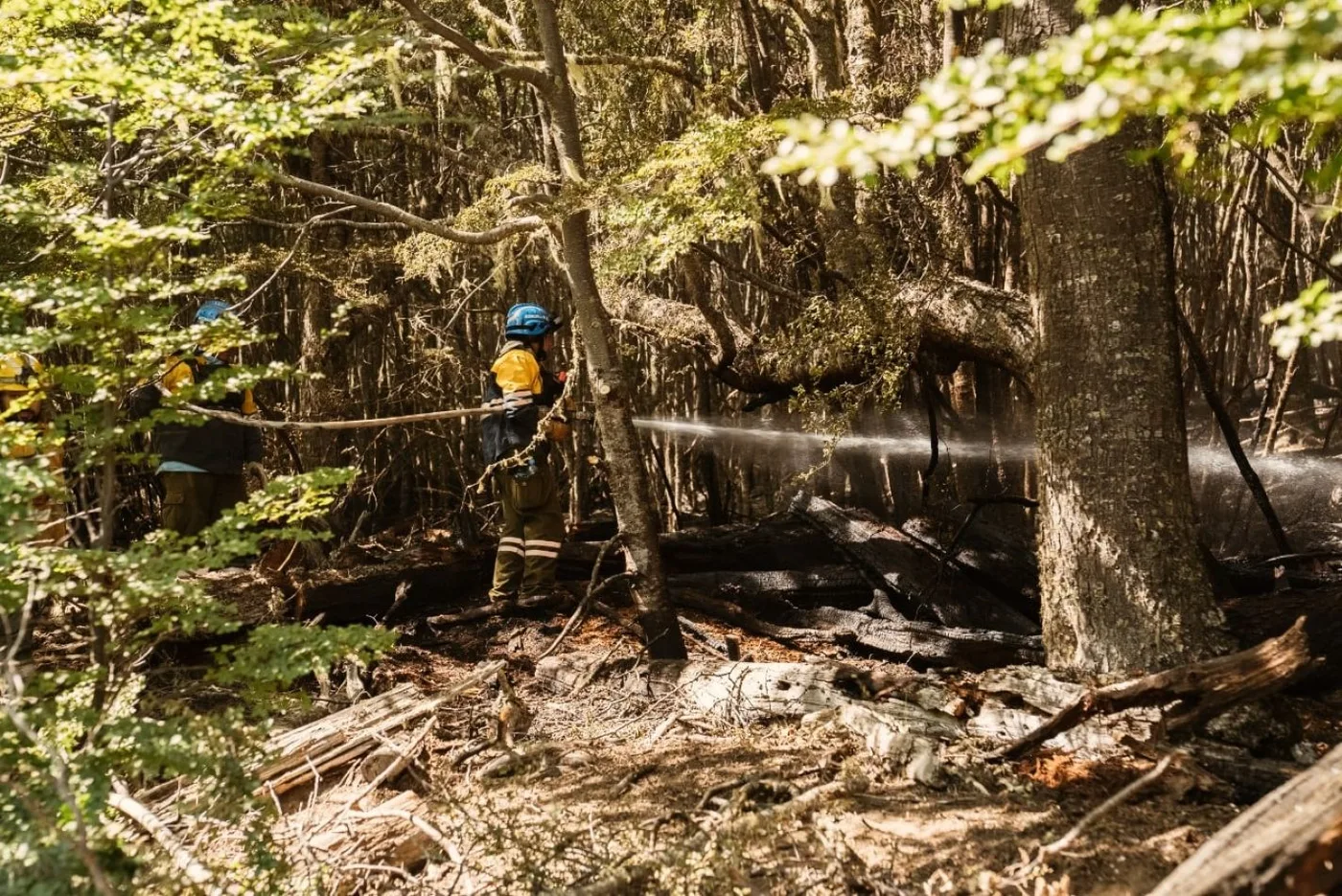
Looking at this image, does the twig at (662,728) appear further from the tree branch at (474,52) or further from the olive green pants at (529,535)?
the tree branch at (474,52)

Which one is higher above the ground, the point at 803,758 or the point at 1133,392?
the point at 1133,392

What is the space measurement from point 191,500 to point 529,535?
7.02 feet

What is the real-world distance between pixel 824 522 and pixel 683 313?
192 cm

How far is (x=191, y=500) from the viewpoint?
5.96 metres

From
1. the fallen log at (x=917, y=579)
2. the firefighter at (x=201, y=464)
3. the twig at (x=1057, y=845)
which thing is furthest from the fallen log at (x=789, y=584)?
the twig at (x=1057, y=845)

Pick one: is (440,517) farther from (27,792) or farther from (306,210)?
(27,792)

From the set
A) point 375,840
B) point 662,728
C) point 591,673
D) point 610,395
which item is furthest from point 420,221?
point 375,840

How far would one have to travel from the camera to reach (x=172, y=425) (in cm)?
584

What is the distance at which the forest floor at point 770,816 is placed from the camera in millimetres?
2820

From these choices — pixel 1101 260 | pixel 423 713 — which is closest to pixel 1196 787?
pixel 1101 260

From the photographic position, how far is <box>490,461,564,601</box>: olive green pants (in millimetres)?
6434

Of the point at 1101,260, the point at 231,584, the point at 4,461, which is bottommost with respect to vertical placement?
the point at 231,584

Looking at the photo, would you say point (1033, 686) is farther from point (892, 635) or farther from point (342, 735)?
point (342, 735)

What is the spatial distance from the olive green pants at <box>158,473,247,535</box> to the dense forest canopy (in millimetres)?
475
